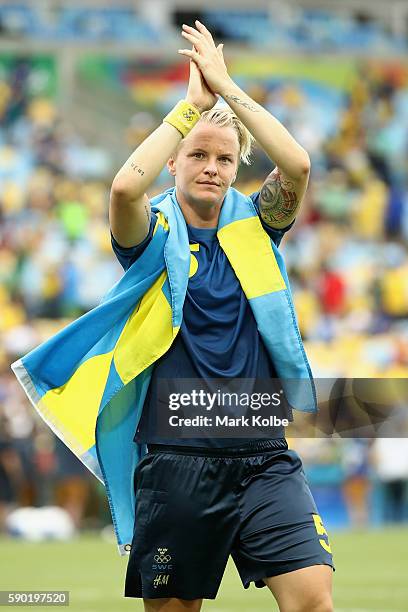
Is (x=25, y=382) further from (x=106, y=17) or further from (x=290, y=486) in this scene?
(x=106, y=17)

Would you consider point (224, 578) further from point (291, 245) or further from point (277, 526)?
point (291, 245)

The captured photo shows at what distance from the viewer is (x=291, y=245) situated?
1727 centimetres

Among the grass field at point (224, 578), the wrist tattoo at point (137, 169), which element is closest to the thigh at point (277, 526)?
the wrist tattoo at point (137, 169)

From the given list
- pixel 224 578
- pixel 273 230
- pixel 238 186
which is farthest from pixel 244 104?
pixel 238 186

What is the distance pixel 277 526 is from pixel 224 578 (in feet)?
19.4

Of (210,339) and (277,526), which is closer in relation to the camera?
(277,526)

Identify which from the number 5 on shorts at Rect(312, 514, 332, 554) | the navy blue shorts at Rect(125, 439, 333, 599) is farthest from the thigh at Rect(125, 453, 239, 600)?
the number 5 on shorts at Rect(312, 514, 332, 554)

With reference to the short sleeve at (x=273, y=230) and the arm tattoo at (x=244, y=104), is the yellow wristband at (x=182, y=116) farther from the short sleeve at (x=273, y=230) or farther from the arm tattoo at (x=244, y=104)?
the short sleeve at (x=273, y=230)

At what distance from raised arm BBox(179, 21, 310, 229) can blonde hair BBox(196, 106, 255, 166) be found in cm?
12

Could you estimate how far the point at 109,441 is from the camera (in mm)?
4324

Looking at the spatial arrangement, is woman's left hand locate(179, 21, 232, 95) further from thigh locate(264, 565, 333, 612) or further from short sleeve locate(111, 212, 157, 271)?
thigh locate(264, 565, 333, 612)

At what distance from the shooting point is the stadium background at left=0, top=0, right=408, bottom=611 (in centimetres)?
1335

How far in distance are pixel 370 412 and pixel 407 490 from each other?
8.97m

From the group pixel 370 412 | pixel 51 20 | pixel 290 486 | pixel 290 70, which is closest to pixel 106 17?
pixel 51 20
